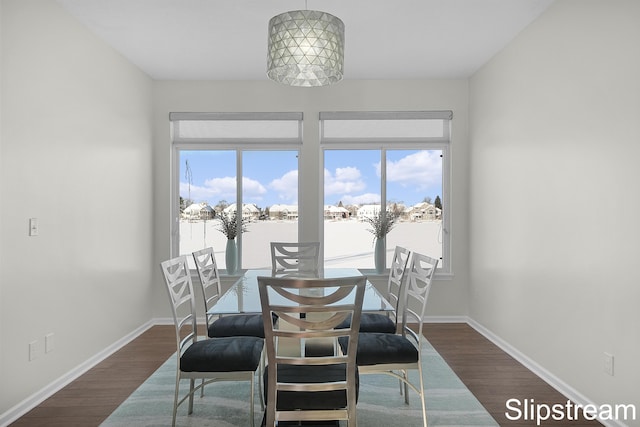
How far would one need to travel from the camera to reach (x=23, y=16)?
2783 mm

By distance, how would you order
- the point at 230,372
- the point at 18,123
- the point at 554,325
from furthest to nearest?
the point at 554,325
the point at 18,123
the point at 230,372

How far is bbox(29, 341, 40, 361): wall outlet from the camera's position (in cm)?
283

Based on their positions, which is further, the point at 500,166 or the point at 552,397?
the point at 500,166

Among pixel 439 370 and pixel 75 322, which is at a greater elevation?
pixel 75 322

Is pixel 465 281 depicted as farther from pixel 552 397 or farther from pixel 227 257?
pixel 227 257

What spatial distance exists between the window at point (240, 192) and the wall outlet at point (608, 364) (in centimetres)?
319

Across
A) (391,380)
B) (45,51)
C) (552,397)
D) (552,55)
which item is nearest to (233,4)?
(45,51)

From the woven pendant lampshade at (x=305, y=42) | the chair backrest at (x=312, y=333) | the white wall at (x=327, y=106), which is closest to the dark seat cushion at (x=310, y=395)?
the chair backrest at (x=312, y=333)

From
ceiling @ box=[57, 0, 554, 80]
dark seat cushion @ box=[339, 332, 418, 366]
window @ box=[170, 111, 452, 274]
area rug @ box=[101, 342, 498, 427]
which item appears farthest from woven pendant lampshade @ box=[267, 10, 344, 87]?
window @ box=[170, 111, 452, 274]

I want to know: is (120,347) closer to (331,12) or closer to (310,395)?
(310,395)

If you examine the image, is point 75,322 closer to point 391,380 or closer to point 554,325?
point 391,380

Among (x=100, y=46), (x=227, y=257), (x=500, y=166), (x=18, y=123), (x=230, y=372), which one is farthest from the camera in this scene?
(x=227, y=257)

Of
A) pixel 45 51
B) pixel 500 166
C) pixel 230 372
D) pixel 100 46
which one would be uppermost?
pixel 100 46

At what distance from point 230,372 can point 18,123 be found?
6.72 ft
